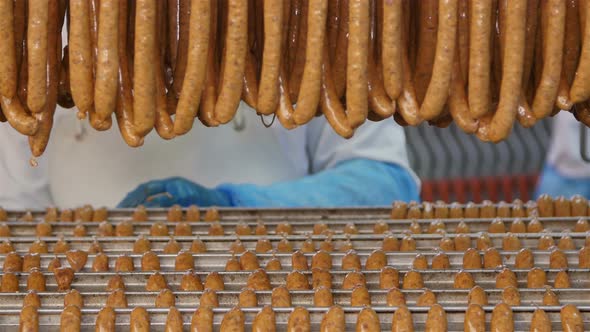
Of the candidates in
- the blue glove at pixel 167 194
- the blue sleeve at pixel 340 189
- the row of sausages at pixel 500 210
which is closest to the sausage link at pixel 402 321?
the row of sausages at pixel 500 210

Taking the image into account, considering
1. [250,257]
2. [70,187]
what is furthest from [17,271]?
[70,187]

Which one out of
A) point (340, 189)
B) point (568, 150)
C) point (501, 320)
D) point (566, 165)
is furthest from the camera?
point (566, 165)

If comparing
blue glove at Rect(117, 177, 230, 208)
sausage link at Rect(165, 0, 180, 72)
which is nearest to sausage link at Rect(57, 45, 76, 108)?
sausage link at Rect(165, 0, 180, 72)

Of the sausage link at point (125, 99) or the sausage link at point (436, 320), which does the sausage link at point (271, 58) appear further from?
the sausage link at point (436, 320)

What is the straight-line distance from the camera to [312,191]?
4.61 meters

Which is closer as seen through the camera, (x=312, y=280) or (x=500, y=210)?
(x=312, y=280)

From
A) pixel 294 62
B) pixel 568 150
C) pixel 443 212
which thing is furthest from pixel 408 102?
pixel 568 150

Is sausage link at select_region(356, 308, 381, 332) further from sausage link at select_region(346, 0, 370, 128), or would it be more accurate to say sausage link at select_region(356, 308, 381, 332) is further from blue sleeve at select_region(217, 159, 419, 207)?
blue sleeve at select_region(217, 159, 419, 207)

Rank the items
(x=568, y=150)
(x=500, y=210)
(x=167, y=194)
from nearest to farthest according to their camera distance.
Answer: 1. (x=500, y=210)
2. (x=167, y=194)
3. (x=568, y=150)

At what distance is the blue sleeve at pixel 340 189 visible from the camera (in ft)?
14.2

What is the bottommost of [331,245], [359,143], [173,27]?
[331,245]

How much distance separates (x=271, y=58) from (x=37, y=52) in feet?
1.67

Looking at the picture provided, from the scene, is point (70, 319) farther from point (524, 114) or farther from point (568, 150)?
point (568, 150)

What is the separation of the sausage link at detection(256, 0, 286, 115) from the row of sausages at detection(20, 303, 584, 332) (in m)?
0.48
